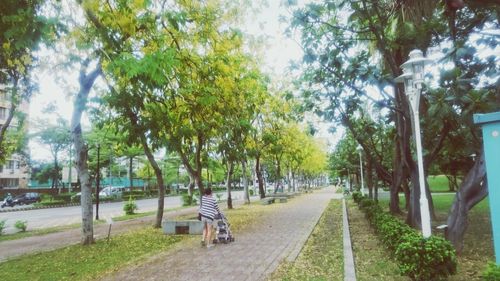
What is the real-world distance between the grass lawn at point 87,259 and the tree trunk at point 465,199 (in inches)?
285

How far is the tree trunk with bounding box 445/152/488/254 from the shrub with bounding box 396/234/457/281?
2.58 m

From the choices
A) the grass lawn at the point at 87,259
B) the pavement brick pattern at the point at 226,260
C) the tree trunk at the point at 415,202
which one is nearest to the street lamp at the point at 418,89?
the pavement brick pattern at the point at 226,260

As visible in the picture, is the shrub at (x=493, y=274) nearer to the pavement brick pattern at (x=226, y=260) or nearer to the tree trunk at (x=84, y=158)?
the pavement brick pattern at (x=226, y=260)

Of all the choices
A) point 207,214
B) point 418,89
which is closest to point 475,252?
point 418,89

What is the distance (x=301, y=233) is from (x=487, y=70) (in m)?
7.50

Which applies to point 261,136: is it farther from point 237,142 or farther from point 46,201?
point 46,201

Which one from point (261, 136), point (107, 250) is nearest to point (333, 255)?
point (107, 250)

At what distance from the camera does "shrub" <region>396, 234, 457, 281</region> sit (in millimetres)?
6578

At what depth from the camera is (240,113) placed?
55.1 feet

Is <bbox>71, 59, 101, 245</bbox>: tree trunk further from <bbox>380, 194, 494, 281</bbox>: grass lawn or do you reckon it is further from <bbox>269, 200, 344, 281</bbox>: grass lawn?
<bbox>380, 194, 494, 281</bbox>: grass lawn

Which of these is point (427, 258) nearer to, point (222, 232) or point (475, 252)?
point (475, 252)

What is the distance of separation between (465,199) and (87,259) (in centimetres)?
905

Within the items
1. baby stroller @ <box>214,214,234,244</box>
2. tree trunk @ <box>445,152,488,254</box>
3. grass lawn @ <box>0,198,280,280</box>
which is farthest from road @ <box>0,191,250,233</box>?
tree trunk @ <box>445,152,488,254</box>

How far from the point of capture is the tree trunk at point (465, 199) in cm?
887
